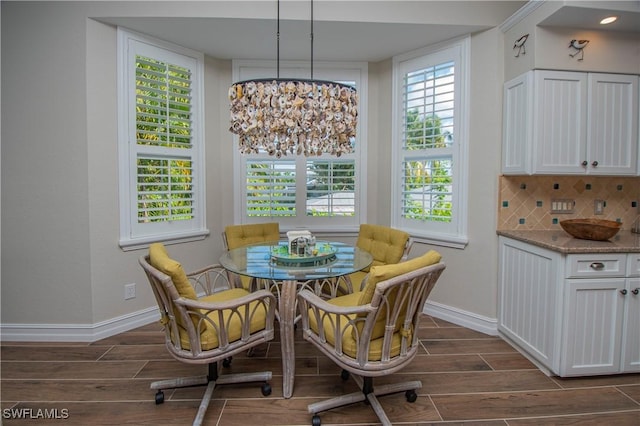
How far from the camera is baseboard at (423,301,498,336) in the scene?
9.74 feet

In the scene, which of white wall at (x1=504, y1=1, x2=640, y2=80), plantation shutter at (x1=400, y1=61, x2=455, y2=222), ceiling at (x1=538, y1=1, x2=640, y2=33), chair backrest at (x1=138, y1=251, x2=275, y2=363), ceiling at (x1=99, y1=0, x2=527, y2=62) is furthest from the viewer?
plantation shutter at (x1=400, y1=61, x2=455, y2=222)

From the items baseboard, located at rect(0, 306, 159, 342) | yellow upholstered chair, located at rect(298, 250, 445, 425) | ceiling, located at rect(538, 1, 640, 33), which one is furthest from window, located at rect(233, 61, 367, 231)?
yellow upholstered chair, located at rect(298, 250, 445, 425)

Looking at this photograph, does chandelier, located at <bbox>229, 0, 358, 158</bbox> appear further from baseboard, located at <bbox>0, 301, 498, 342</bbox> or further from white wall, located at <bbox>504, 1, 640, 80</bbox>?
baseboard, located at <bbox>0, 301, 498, 342</bbox>

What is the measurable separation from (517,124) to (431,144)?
0.77 m

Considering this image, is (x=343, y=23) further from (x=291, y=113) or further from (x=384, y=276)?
(x=384, y=276)

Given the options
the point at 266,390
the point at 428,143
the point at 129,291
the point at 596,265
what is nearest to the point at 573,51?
the point at 428,143

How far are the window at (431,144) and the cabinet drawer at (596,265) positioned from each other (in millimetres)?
958

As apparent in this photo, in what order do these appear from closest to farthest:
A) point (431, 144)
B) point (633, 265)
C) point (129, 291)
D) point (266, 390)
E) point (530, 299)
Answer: point (266, 390), point (633, 265), point (530, 299), point (129, 291), point (431, 144)

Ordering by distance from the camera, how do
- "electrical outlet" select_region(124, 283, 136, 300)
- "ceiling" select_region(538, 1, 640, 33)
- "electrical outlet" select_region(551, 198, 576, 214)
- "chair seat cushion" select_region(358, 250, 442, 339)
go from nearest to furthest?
1. "chair seat cushion" select_region(358, 250, 442, 339)
2. "ceiling" select_region(538, 1, 640, 33)
3. "electrical outlet" select_region(551, 198, 576, 214)
4. "electrical outlet" select_region(124, 283, 136, 300)

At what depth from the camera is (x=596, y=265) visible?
2197 millimetres

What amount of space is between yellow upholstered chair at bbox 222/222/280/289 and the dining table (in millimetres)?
348

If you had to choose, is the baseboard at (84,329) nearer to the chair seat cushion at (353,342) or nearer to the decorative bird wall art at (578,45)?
the chair seat cushion at (353,342)

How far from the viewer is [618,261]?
7.27ft

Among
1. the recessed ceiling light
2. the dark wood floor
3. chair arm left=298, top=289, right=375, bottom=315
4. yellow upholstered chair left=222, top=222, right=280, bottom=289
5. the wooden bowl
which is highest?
the recessed ceiling light
